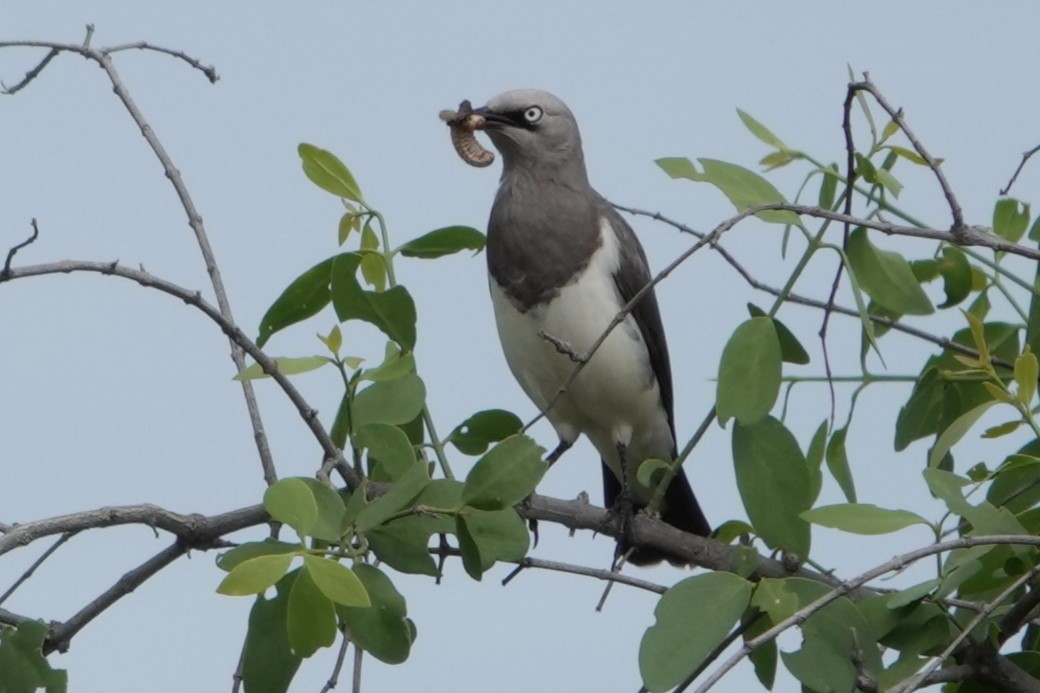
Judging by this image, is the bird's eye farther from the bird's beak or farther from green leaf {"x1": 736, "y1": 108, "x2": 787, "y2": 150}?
green leaf {"x1": 736, "y1": 108, "x2": 787, "y2": 150}

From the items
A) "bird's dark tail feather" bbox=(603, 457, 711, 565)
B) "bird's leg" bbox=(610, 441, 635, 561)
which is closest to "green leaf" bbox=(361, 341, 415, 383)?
"bird's leg" bbox=(610, 441, 635, 561)

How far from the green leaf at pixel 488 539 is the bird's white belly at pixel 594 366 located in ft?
6.05

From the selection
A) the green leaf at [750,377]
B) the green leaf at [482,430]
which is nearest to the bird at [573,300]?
the green leaf at [482,430]

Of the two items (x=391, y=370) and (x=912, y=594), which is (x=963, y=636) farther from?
(x=391, y=370)

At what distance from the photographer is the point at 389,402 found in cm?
277

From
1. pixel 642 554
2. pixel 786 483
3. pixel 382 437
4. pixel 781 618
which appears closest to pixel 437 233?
pixel 382 437

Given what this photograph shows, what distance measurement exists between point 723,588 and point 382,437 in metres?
0.62

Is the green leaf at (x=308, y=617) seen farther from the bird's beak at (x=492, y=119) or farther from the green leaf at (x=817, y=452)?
the bird's beak at (x=492, y=119)

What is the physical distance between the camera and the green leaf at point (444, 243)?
3205mm

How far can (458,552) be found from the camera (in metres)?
2.76

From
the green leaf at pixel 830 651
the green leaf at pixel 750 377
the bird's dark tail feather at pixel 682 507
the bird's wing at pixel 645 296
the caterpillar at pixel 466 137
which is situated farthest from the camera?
the bird's dark tail feather at pixel 682 507

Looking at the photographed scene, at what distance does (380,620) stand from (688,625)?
19.3 inches

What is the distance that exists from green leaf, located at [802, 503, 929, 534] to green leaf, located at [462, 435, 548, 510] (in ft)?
1.47

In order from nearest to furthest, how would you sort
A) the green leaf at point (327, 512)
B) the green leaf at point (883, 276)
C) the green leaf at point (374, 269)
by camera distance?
the green leaf at point (327, 512) → the green leaf at point (883, 276) → the green leaf at point (374, 269)
